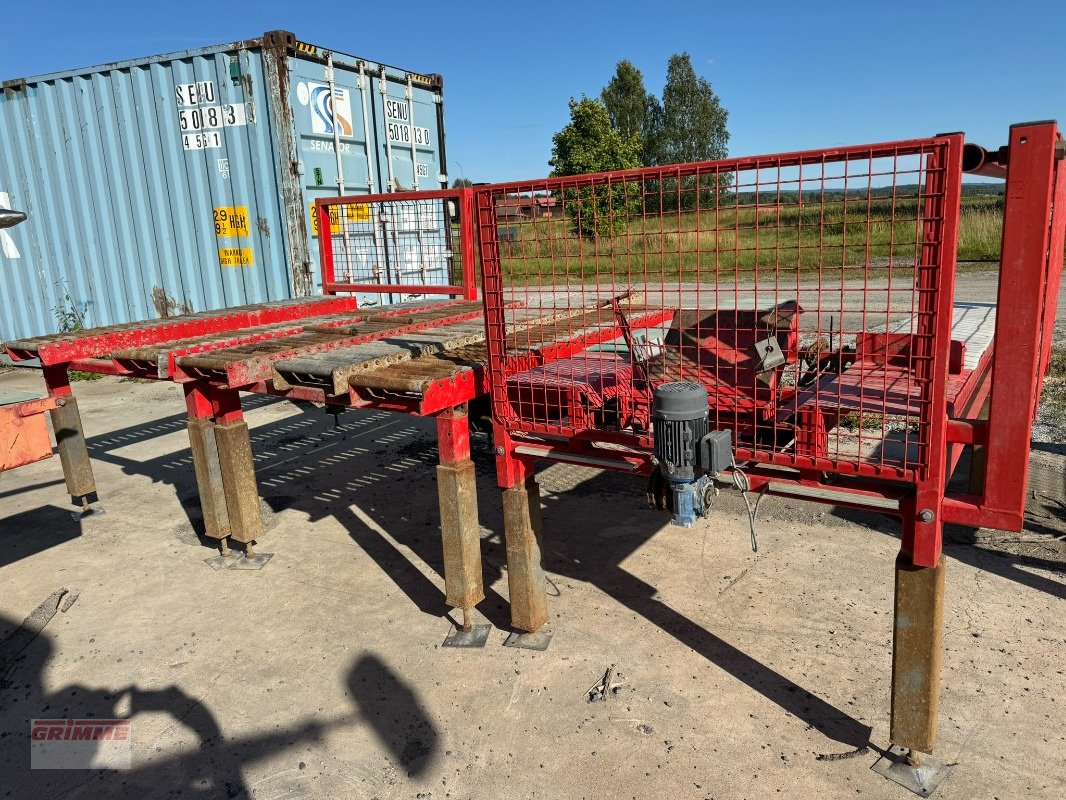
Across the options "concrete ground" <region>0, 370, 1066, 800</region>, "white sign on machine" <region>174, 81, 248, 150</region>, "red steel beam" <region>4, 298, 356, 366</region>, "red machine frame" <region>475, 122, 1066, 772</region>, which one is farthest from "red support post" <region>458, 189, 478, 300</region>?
"white sign on machine" <region>174, 81, 248, 150</region>

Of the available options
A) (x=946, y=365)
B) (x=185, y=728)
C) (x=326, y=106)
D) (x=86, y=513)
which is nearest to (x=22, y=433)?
(x=185, y=728)

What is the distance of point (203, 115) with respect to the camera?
→ 9.22 metres

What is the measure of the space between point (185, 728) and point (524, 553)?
1.72m

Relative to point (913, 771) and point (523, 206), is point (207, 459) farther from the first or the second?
Result: point (913, 771)

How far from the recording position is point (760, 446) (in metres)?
3.09

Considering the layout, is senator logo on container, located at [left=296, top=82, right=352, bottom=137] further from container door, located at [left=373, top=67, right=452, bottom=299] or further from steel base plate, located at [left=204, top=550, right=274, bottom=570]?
steel base plate, located at [left=204, top=550, right=274, bottom=570]

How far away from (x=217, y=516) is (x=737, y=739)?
3495mm

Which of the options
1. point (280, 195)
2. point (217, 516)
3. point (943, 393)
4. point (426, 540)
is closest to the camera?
point (943, 393)

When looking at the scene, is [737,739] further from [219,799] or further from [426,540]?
[426,540]

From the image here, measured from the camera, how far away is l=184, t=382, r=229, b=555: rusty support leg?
4680mm

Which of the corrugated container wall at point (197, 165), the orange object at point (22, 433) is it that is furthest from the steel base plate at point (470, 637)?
the corrugated container wall at point (197, 165)

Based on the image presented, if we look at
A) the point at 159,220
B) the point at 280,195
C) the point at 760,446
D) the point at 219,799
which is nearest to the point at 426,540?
the point at 219,799

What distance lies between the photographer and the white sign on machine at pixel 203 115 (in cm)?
900

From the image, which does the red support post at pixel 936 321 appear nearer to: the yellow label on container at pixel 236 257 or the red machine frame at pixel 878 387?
the red machine frame at pixel 878 387
